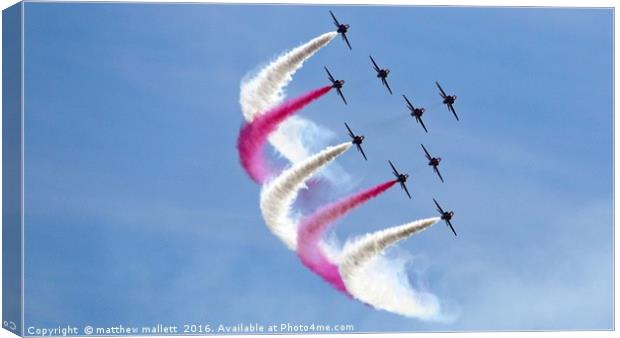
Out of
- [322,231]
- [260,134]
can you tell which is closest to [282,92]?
[260,134]

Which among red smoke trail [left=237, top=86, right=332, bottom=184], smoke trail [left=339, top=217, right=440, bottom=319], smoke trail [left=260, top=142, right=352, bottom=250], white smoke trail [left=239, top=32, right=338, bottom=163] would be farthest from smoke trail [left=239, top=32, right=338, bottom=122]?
smoke trail [left=339, top=217, right=440, bottom=319]

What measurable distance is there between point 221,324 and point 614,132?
28.8 ft

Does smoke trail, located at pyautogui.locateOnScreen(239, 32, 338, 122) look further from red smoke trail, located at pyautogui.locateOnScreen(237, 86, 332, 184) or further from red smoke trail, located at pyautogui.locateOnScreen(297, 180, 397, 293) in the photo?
red smoke trail, located at pyautogui.locateOnScreen(297, 180, 397, 293)

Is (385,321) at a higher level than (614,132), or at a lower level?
lower

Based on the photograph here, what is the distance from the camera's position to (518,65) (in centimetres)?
4616

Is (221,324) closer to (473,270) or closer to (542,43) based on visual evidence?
(473,270)

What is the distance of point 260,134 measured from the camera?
45.5 m

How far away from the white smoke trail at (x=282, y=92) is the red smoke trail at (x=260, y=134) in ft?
0.44

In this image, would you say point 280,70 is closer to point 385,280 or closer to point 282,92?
point 282,92

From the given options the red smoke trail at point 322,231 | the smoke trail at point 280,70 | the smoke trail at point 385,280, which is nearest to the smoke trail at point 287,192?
the red smoke trail at point 322,231

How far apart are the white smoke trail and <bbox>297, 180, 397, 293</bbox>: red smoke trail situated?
119 cm

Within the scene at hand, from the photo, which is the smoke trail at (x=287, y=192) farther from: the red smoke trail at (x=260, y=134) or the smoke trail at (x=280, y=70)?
the smoke trail at (x=280, y=70)

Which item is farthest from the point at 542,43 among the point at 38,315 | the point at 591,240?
the point at 38,315

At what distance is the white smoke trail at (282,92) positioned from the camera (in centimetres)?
4522
